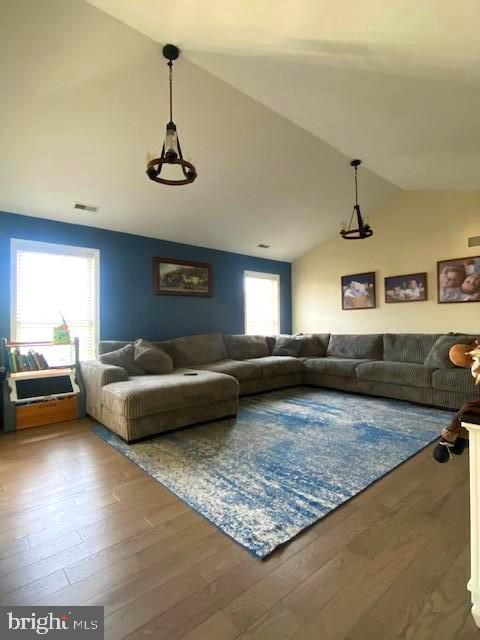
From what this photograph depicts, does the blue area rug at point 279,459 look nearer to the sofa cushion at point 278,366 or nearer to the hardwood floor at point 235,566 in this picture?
the hardwood floor at point 235,566

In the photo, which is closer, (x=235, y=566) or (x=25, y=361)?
(x=235, y=566)

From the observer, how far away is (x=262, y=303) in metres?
6.38

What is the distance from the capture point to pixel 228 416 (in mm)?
3512

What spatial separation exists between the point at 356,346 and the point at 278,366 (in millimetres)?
1446

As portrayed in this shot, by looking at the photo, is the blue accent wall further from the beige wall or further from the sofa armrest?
the beige wall

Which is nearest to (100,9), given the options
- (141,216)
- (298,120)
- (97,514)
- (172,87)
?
(172,87)

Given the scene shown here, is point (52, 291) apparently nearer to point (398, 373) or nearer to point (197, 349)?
point (197, 349)

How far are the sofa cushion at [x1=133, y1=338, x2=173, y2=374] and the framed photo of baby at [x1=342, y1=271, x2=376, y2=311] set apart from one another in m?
3.45

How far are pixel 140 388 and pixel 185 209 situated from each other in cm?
251

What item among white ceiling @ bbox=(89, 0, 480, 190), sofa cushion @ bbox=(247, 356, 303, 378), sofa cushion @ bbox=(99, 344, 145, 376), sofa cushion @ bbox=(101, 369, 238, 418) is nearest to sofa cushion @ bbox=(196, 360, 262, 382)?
sofa cushion @ bbox=(247, 356, 303, 378)

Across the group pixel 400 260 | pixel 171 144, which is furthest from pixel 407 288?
pixel 171 144

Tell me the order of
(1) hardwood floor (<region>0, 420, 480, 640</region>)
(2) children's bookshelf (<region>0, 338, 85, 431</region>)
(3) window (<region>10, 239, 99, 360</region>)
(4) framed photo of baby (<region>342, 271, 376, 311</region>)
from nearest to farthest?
1. (1) hardwood floor (<region>0, 420, 480, 640</region>)
2. (2) children's bookshelf (<region>0, 338, 85, 431</region>)
3. (3) window (<region>10, 239, 99, 360</region>)
4. (4) framed photo of baby (<region>342, 271, 376, 311</region>)

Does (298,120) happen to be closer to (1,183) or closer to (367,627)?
(1,183)

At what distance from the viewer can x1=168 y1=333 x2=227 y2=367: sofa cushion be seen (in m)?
4.64
